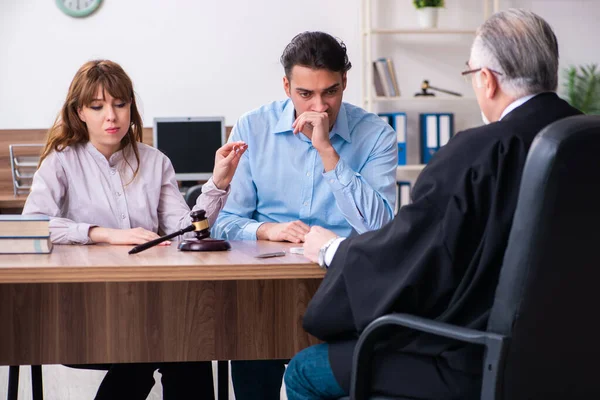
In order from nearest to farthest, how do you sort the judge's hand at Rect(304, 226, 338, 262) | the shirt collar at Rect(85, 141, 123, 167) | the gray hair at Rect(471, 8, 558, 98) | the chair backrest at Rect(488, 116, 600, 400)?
the chair backrest at Rect(488, 116, 600, 400) < the gray hair at Rect(471, 8, 558, 98) < the judge's hand at Rect(304, 226, 338, 262) < the shirt collar at Rect(85, 141, 123, 167)

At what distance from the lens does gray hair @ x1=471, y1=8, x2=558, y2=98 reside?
1402 mm

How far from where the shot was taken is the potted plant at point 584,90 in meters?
5.66

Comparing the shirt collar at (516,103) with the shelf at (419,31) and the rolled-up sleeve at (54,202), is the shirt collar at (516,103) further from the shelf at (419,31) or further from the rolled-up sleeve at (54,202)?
the shelf at (419,31)

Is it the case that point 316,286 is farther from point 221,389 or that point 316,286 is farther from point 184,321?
point 221,389

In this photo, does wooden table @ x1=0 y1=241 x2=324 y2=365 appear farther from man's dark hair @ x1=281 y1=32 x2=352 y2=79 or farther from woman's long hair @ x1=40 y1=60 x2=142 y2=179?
man's dark hair @ x1=281 y1=32 x2=352 y2=79

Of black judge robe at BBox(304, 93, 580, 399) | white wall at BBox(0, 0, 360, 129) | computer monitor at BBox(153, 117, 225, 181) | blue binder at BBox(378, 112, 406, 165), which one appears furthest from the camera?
blue binder at BBox(378, 112, 406, 165)

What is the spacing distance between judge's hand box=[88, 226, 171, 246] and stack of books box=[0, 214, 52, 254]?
24 cm

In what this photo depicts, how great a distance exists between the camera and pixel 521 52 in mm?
1412

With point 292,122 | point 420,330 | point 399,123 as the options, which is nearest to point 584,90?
point 399,123

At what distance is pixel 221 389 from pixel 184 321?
0.45 meters

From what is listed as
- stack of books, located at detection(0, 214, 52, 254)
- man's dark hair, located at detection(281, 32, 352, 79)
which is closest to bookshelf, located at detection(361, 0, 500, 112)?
man's dark hair, located at detection(281, 32, 352, 79)

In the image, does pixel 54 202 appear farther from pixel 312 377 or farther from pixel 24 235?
pixel 312 377

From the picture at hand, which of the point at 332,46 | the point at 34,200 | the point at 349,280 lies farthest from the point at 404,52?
the point at 349,280

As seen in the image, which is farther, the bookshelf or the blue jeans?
the bookshelf
